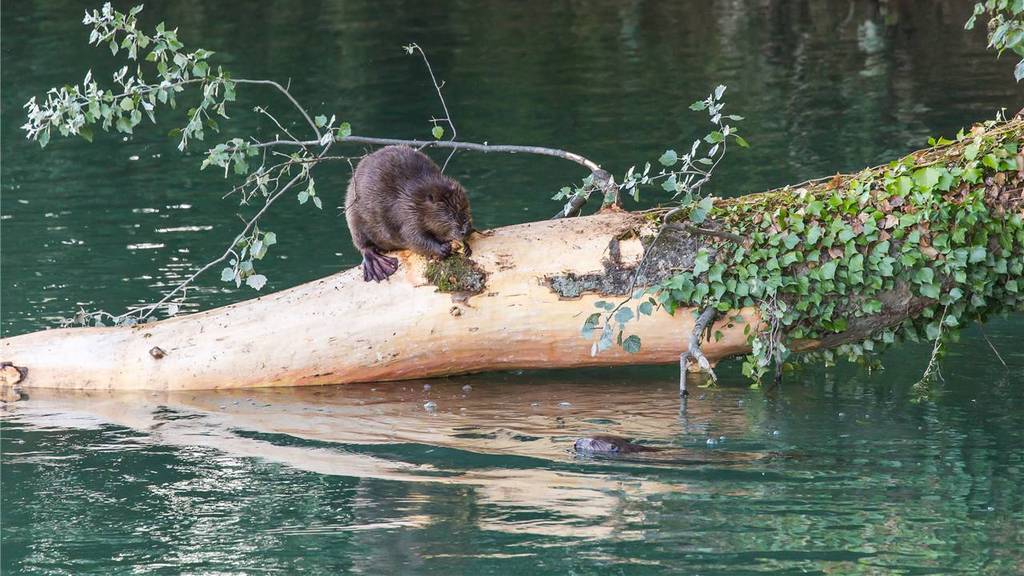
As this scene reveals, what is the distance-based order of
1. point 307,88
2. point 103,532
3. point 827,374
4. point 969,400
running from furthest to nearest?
point 307,88 → point 827,374 → point 969,400 → point 103,532

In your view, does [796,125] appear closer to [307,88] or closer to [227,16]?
[307,88]

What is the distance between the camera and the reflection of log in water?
6.00m

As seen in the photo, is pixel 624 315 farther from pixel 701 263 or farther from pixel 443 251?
pixel 443 251

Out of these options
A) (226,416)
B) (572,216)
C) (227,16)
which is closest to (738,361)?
(572,216)

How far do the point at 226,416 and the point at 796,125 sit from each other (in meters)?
9.11

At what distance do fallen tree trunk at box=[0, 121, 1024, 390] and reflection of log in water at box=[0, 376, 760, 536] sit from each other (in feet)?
0.55

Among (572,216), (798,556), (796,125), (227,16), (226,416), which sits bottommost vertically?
(798,556)

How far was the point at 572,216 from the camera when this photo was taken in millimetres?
7898

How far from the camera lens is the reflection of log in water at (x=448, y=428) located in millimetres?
6000

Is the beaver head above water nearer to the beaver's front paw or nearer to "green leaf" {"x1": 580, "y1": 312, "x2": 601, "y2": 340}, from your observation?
"green leaf" {"x1": 580, "y1": 312, "x2": 601, "y2": 340}

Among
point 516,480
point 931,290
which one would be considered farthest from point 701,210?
point 516,480

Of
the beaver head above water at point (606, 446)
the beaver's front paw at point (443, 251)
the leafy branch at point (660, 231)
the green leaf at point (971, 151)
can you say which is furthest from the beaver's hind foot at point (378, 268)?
the green leaf at point (971, 151)

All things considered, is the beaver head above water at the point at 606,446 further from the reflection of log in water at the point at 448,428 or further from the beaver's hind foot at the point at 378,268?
the beaver's hind foot at the point at 378,268

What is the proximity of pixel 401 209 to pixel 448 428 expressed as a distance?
1.24 meters
